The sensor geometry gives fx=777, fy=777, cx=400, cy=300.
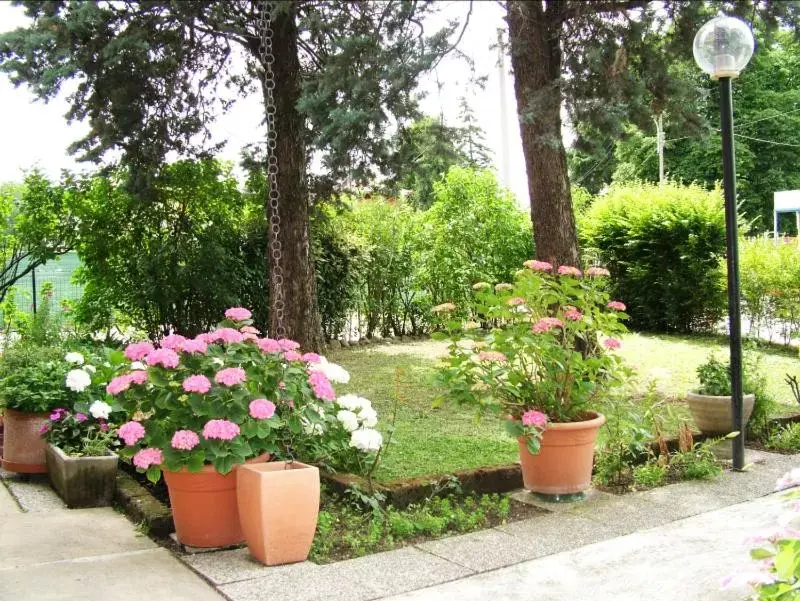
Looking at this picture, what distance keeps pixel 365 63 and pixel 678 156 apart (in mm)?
26985

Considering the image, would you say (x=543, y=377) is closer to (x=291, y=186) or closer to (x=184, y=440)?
(x=184, y=440)

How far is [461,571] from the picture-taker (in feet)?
11.4

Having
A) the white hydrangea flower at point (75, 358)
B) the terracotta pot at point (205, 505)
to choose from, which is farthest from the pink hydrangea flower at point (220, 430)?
the white hydrangea flower at point (75, 358)

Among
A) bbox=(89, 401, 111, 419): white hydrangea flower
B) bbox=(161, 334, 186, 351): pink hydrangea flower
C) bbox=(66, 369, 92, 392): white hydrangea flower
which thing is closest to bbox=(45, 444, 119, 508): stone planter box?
bbox=(89, 401, 111, 419): white hydrangea flower

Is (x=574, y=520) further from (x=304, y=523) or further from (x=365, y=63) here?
(x=365, y=63)

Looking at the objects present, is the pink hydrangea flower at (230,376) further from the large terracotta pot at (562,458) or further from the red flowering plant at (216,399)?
the large terracotta pot at (562,458)

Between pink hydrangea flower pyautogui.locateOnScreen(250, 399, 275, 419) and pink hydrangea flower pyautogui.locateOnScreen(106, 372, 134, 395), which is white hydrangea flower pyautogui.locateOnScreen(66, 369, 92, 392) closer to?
pink hydrangea flower pyautogui.locateOnScreen(106, 372, 134, 395)

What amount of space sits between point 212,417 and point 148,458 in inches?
13.4

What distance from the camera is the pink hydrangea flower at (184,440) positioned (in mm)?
3541

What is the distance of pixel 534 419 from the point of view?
14.4 ft

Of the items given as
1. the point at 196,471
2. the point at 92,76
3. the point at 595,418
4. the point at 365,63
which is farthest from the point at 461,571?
the point at 92,76

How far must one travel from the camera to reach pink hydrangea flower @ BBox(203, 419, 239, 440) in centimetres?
355

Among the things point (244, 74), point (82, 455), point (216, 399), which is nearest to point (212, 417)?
point (216, 399)

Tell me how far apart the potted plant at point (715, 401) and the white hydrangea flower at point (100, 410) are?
161 inches
